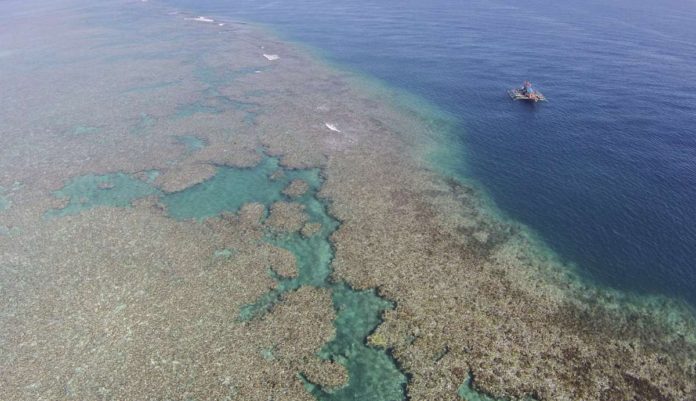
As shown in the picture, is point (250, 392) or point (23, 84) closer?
point (250, 392)

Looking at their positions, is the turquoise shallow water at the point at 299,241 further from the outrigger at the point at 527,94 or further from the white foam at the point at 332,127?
the outrigger at the point at 527,94

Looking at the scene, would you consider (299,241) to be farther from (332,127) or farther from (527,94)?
(527,94)

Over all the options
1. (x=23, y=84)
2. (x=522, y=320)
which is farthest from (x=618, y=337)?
(x=23, y=84)

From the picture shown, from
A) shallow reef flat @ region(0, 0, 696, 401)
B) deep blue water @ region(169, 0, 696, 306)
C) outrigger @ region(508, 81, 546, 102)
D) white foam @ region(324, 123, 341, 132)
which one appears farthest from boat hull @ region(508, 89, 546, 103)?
white foam @ region(324, 123, 341, 132)

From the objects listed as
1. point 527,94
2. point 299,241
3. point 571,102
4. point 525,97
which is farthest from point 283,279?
point 571,102

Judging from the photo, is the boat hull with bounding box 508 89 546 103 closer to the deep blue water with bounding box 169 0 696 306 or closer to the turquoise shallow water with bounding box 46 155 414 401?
the deep blue water with bounding box 169 0 696 306

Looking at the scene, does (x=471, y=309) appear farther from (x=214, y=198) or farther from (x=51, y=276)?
(x=51, y=276)
